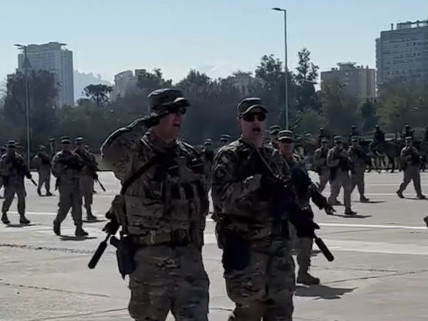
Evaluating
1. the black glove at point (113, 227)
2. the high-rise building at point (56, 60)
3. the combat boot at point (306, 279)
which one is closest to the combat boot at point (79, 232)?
the combat boot at point (306, 279)

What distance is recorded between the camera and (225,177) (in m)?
6.79

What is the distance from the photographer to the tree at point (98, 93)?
104m

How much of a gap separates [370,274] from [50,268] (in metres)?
4.52

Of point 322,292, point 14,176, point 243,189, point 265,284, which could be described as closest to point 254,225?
point 243,189

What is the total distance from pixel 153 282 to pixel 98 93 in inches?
3922

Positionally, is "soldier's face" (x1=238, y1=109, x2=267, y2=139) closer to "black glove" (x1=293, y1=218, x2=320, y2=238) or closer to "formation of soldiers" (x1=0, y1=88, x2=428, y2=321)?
"formation of soldiers" (x1=0, y1=88, x2=428, y2=321)

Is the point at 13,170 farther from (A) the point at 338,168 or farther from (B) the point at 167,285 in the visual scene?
(B) the point at 167,285

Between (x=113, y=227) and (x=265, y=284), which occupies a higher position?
(x=113, y=227)

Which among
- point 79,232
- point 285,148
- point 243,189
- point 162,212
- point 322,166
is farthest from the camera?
point 322,166

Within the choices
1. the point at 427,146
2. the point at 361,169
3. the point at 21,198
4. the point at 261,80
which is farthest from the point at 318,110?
the point at 21,198

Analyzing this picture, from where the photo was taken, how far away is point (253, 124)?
684cm

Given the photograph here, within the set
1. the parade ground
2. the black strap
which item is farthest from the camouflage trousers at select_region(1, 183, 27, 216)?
the black strap

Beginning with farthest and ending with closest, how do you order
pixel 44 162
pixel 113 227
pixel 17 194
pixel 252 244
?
pixel 44 162 < pixel 17 194 < pixel 252 244 < pixel 113 227

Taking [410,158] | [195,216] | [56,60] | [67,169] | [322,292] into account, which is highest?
[56,60]
